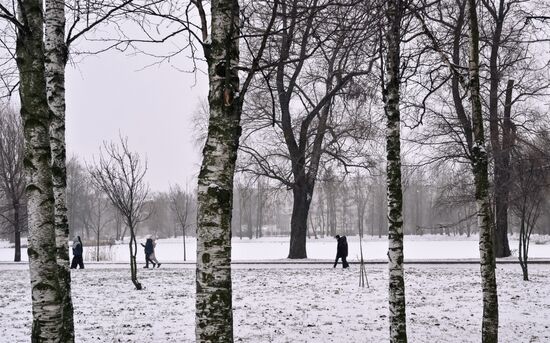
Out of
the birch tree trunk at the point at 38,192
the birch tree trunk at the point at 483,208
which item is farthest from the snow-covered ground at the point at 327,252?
the birch tree trunk at the point at 38,192

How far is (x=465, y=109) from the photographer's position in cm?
2248

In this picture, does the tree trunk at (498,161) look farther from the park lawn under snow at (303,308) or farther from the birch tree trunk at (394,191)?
the birch tree trunk at (394,191)

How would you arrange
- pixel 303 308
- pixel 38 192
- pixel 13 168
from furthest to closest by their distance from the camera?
1. pixel 13 168
2. pixel 303 308
3. pixel 38 192

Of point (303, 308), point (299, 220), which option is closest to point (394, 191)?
point (303, 308)

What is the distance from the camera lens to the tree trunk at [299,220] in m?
24.8

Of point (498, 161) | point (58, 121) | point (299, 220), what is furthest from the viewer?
point (299, 220)

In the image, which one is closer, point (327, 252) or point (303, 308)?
point (303, 308)

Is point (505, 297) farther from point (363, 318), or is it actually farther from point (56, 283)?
point (56, 283)

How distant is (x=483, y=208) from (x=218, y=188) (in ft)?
13.5

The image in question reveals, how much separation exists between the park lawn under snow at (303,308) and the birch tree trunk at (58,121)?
2.03 m

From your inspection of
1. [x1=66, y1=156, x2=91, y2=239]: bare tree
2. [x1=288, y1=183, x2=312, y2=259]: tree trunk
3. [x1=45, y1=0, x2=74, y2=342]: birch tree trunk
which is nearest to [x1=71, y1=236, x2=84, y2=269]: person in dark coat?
[x1=288, y1=183, x2=312, y2=259]: tree trunk

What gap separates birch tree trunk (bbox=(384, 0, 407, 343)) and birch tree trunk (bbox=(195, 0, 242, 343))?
2.74 metres

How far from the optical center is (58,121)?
6.37 metres

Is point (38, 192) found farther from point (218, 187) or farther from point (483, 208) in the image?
point (483, 208)
